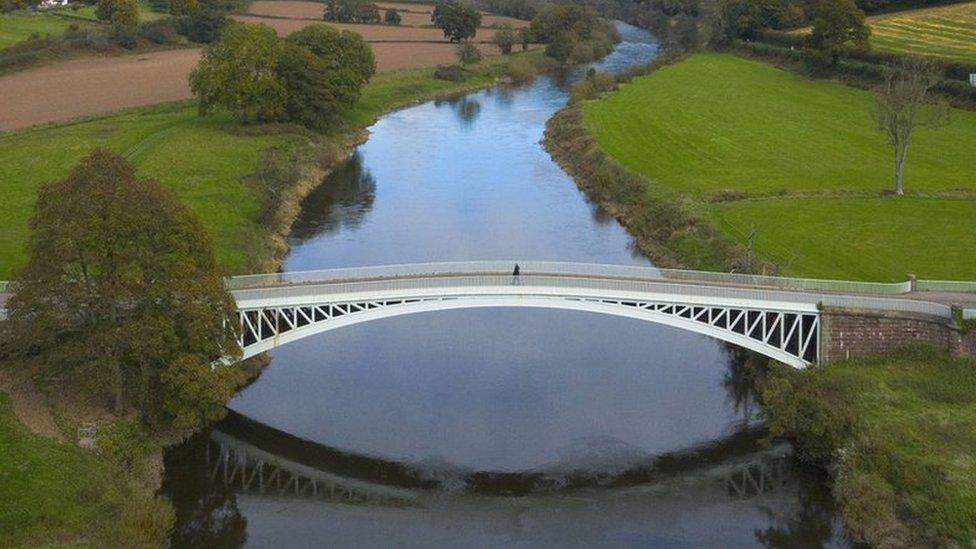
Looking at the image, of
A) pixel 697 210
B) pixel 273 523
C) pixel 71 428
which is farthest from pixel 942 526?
pixel 697 210

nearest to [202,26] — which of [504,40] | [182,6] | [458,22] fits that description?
[182,6]

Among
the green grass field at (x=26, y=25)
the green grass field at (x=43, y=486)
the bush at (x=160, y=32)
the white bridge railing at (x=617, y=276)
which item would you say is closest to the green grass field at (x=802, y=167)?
the white bridge railing at (x=617, y=276)

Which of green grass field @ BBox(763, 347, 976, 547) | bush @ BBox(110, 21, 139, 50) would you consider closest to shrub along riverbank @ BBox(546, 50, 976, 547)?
green grass field @ BBox(763, 347, 976, 547)

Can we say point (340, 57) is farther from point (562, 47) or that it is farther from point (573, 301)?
point (573, 301)

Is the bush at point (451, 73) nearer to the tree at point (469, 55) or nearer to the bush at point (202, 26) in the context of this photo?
the tree at point (469, 55)

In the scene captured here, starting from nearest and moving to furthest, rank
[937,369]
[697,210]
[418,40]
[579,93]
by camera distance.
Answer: [937,369] < [697,210] < [579,93] < [418,40]

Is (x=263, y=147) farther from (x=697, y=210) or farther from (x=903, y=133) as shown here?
(x=903, y=133)
